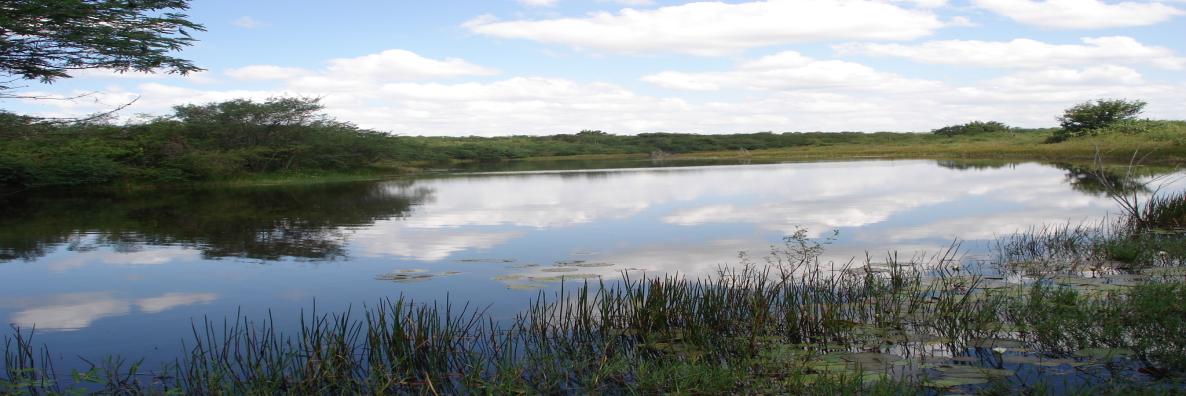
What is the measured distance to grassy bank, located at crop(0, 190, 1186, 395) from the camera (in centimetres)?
527

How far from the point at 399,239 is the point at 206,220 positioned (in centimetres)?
652

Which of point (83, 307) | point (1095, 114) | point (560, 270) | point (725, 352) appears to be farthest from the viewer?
point (1095, 114)

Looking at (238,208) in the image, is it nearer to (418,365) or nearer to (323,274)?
(323,274)

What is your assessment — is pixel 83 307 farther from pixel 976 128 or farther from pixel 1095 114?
pixel 976 128

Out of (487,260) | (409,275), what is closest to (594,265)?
(487,260)

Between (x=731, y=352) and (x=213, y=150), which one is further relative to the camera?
(x=213, y=150)

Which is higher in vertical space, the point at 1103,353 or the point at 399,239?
the point at 1103,353

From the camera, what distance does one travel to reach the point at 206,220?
18.8 m

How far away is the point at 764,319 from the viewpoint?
661 cm

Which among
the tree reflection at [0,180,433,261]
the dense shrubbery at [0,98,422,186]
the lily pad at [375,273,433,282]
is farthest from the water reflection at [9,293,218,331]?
the dense shrubbery at [0,98,422,186]

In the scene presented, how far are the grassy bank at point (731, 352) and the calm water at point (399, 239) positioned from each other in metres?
1.13

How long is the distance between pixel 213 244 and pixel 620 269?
25.2ft

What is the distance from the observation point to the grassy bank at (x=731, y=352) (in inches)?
208

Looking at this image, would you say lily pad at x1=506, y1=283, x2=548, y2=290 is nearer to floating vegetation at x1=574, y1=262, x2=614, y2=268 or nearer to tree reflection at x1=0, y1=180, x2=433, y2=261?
floating vegetation at x1=574, y1=262, x2=614, y2=268
